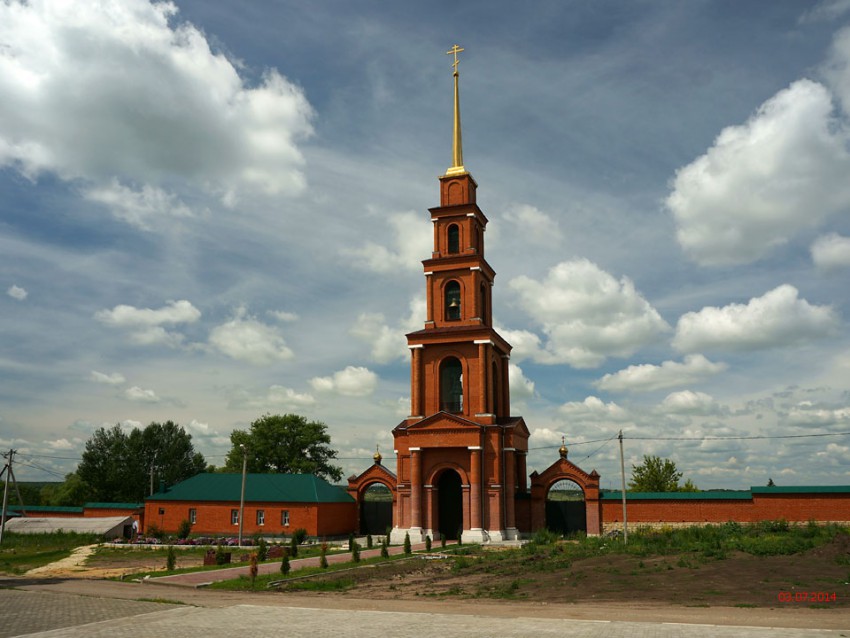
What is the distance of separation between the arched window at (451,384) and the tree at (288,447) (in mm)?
30966

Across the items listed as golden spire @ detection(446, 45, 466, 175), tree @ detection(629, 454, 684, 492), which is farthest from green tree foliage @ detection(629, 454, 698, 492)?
golden spire @ detection(446, 45, 466, 175)

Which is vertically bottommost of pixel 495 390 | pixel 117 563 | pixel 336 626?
pixel 117 563

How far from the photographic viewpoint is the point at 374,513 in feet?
158

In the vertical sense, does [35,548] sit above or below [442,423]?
below

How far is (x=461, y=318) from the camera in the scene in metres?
43.1

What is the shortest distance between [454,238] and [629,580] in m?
27.6

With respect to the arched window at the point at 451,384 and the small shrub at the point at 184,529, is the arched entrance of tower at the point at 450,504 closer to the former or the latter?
the arched window at the point at 451,384

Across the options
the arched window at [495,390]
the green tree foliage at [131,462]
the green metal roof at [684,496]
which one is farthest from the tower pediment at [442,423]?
the green tree foliage at [131,462]

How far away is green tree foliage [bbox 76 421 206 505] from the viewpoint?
A: 74.4m

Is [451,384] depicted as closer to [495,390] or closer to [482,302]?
[495,390]

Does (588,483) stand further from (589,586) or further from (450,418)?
(589,586)

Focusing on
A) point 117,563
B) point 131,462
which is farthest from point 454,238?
point 131,462

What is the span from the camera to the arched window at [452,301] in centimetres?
4350

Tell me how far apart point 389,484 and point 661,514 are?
17.5m
